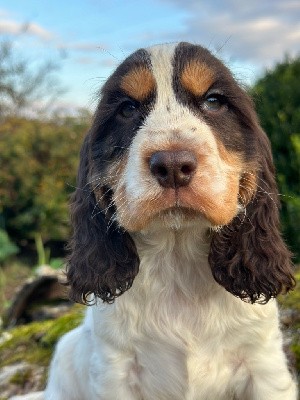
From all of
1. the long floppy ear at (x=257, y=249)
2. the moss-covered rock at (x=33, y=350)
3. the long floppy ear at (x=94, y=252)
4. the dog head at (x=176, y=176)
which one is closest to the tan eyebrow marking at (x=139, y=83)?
the dog head at (x=176, y=176)

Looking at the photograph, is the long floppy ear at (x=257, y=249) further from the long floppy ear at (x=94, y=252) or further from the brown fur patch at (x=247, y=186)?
the long floppy ear at (x=94, y=252)

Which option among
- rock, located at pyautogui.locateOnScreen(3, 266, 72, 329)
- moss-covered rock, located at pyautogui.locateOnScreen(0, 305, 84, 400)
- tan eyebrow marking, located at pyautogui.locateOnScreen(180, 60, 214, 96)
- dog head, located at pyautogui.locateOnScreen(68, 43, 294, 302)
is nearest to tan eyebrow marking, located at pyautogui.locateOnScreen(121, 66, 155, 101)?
dog head, located at pyautogui.locateOnScreen(68, 43, 294, 302)

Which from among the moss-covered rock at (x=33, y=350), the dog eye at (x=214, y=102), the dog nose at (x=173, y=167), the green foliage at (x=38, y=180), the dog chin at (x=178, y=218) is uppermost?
the dog eye at (x=214, y=102)

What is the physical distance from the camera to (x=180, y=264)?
10.8 ft

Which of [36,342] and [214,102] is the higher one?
[214,102]

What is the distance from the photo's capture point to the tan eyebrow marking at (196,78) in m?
2.92

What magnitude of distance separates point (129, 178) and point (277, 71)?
6.45m

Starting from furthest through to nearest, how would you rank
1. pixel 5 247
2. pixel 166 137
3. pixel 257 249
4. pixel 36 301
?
1. pixel 5 247
2. pixel 36 301
3. pixel 257 249
4. pixel 166 137

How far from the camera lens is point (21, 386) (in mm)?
4668

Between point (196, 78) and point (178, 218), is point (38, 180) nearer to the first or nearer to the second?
point (196, 78)

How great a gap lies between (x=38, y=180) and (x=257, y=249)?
12.5 meters

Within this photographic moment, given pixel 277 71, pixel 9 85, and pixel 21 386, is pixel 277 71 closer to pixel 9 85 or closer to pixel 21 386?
pixel 21 386

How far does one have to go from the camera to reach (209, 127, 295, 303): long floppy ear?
10.2 ft

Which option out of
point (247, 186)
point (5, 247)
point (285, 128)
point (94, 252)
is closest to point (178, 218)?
point (247, 186)
